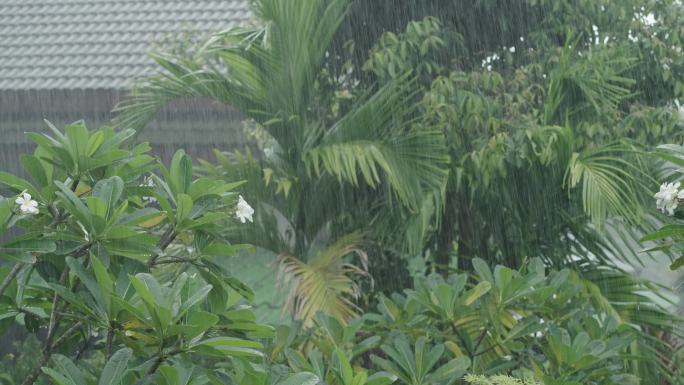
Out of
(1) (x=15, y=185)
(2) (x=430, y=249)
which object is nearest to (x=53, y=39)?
(2) (x=430, y=249)

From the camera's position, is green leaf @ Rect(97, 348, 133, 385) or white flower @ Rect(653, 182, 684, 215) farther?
white flower @ Rect(653, 182, 684, 215)

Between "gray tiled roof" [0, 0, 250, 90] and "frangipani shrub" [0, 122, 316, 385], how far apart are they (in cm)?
540

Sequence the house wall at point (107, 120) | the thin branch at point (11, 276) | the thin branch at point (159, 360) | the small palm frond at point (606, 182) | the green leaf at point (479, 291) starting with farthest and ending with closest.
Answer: the house wall at point (107, 120) < the small palm frond at point (606, 182) < the green leaf at point (479, 291) < the thin branch at point (11, 276) < the thin branch at point (159, 360)

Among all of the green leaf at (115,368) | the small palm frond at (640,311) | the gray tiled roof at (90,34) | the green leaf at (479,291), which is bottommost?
the small palm frond at (640,311)

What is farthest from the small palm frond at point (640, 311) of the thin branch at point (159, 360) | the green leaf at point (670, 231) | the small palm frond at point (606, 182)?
the thin branch at point (159, 360)

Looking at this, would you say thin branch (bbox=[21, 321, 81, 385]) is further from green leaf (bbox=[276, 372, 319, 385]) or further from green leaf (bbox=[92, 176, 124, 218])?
green leaf (bbox=[276, 372, 319, 385])

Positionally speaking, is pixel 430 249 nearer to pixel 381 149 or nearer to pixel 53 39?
pixel 381 149

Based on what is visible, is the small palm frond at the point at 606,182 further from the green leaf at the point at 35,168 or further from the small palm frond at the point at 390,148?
the green leaf at the point at 35,168

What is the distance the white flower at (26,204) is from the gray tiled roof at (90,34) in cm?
554

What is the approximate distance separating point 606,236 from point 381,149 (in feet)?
3.82

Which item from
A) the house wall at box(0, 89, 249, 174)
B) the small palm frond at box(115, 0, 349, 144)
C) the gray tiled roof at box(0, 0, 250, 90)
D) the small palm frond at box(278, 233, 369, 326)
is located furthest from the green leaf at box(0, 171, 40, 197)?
the gray tiled roof at box(0, 0, 250, 90)

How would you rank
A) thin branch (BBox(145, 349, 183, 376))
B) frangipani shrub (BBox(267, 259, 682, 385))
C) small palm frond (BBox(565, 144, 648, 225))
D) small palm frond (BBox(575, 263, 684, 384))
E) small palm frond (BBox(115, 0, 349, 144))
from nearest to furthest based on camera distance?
thin branch (BBox(145, 349, 183, 376))
frangipani shrub (BBox(267, 259, 682, 385))
small palm frond (BBox(565, 144, 648, 225))
small palm frond (BBox(575, 263, 684, 384))
small palm frond (BBox(115, 0, 349, 144))

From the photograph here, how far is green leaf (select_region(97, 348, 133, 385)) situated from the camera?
201 centimetres

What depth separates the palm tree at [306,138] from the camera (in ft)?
15.0
